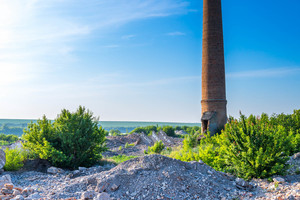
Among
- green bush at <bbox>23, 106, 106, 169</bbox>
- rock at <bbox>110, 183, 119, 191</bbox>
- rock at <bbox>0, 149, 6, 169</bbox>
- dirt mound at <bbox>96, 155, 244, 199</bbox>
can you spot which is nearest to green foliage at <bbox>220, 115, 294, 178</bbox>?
dirt mound at <bbox>96, 155, 244, 199</bbox>

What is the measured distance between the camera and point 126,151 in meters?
15.9

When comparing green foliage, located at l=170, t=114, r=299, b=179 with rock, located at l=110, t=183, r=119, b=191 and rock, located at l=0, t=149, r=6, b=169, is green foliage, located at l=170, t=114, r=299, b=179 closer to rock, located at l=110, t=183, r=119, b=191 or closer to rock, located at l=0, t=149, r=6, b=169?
rock, located at l=110, t=183, r=119, b=191

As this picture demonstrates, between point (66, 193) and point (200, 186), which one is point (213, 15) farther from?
point (66, 193)

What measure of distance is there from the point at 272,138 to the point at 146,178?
3.81 meters

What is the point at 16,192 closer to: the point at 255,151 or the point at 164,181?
the point at 164,181

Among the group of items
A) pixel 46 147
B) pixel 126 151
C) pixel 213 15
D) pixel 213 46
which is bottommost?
pixel 126 151

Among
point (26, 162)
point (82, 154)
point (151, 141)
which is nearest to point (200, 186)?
point (82, 154)

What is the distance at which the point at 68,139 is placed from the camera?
9.73 meters

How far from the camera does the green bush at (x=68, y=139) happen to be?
9648 millimetres

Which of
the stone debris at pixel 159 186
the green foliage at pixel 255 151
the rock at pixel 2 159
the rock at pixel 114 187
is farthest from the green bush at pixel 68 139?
the green foliage at pixel 255 151

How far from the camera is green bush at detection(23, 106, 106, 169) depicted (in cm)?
965

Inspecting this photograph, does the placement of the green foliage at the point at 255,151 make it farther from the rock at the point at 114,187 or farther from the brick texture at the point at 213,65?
the brick texture at the point at 213,65

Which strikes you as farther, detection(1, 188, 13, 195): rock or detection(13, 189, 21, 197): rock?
detection(1, 188, 13, 195): rock

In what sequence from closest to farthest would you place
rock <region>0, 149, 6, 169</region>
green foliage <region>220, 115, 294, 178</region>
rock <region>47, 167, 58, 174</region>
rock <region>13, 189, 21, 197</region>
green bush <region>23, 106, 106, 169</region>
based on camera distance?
rock <region>13, 189, 21, 197</region>
green foliage <region>220, 115, 294, 178</region>
rock <region>0, 149, 6, 169</region>
rock <region>47, 167, 58, 174</region>
green bush <region>23, 106, 106, 169</region>
